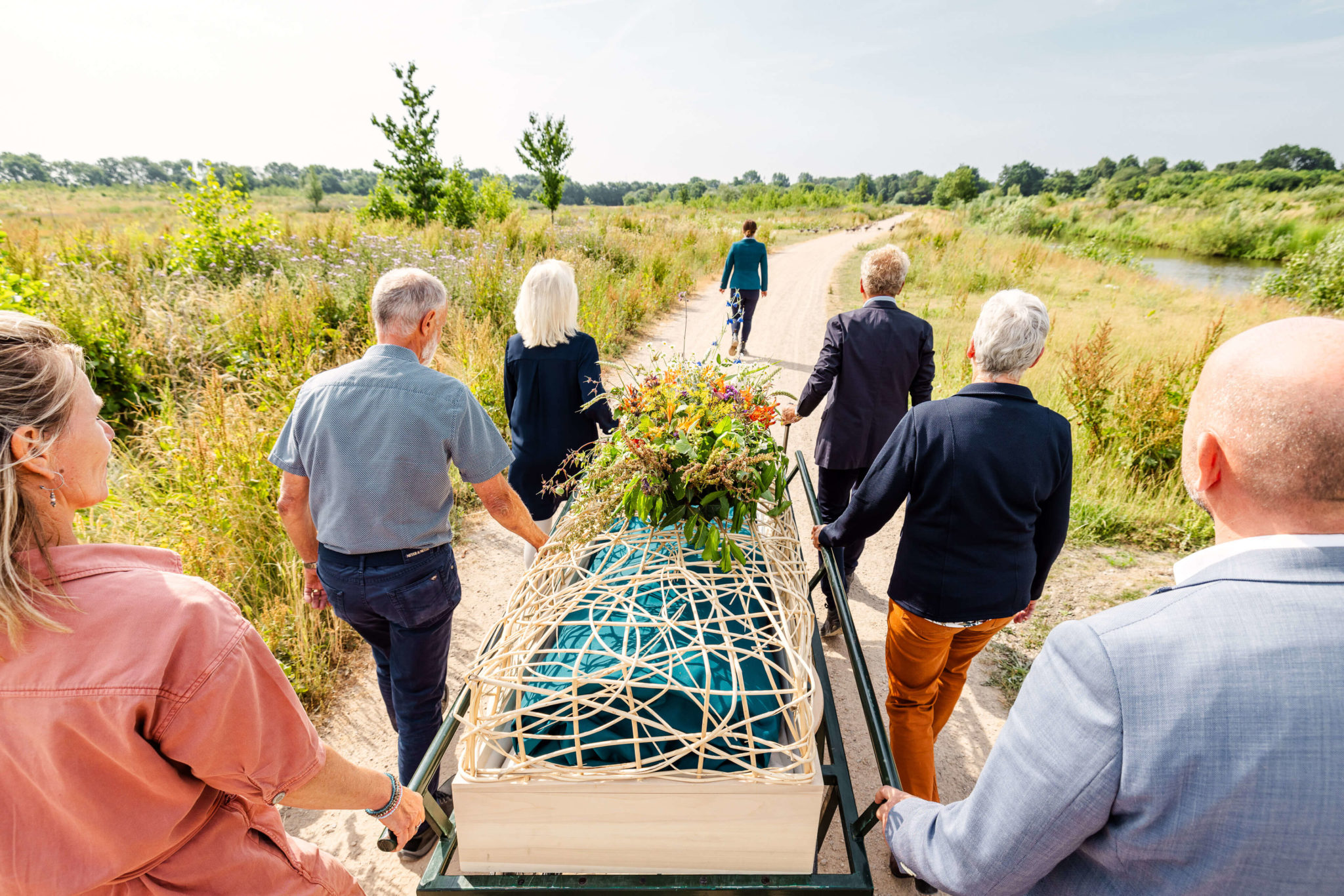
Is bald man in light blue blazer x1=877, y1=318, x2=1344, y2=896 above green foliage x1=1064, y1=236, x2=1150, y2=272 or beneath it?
beneath

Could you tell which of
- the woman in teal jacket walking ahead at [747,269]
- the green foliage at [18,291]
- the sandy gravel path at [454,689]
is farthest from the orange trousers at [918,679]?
the green foliage at [18,291]

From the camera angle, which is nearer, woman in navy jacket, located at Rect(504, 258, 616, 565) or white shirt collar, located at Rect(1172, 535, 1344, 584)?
white shirt collar, located at Rect(1172, 535, 1344, 584)

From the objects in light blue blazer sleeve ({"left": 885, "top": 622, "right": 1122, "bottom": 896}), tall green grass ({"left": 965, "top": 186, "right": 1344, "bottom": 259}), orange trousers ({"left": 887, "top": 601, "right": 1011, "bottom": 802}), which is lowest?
orange trousers ({"left": 887, "top": 601, "right": 1011, "bottom": 802})

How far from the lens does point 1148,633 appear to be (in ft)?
2.87

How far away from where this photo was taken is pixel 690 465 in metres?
1.95

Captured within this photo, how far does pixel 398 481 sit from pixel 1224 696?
7.20 ft

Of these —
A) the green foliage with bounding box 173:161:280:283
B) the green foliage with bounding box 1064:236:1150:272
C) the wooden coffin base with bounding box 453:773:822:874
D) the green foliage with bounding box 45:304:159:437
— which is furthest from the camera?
the green foliage with bounding box 1064:236:1150:272

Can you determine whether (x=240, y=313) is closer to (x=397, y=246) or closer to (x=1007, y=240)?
(x=397, y=246)

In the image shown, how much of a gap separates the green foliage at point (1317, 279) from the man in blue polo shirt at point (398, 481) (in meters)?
16.9

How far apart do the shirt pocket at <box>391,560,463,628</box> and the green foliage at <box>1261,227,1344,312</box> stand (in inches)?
671

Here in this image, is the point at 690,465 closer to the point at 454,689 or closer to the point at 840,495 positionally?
the point at 840,495

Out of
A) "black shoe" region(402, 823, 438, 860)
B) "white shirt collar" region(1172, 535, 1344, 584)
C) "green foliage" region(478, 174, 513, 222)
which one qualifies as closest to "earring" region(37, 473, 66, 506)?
"white shirt collar" region(1172, 535, 1344, 584)

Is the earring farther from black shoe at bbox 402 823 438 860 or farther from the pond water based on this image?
the pond water

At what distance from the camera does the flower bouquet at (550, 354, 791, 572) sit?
2.00m
